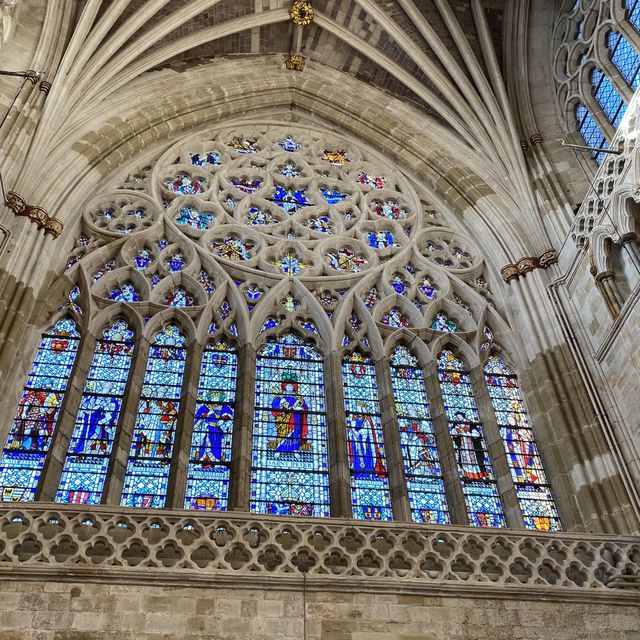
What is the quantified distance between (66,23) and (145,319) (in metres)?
5.58

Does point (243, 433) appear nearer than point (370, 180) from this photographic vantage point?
Yes

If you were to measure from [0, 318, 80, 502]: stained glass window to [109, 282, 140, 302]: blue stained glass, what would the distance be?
0.80 meters

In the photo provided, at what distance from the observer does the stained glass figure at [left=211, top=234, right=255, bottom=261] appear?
12.7 m

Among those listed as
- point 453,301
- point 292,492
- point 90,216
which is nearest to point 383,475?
point 292,492

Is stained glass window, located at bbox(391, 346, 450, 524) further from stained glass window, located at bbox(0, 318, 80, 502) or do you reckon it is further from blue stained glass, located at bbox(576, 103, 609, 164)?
blue stained glass, located at bbox(576, 103, 609, 164)

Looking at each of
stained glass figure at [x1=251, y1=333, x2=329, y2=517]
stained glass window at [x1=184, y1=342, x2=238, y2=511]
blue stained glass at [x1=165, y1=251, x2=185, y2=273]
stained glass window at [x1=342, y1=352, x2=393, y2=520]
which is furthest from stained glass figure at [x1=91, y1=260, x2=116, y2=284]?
stained glass window at [x1=342, y1=352, x2=393, y2=520]

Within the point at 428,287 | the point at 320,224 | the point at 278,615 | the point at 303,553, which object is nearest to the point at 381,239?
the point at 320,224

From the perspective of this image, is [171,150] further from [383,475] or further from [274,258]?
[383,475]

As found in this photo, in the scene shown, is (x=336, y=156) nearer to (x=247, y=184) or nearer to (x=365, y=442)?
(x=247, y=184)

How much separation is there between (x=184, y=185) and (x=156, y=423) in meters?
5.14

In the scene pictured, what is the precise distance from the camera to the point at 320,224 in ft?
45.4

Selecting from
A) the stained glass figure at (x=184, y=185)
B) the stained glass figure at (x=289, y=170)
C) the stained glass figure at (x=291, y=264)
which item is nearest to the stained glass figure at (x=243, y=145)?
the stained glass figure at (x=289, y=170)

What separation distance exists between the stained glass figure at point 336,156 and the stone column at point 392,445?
5.12 meters

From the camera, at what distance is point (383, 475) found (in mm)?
10086
